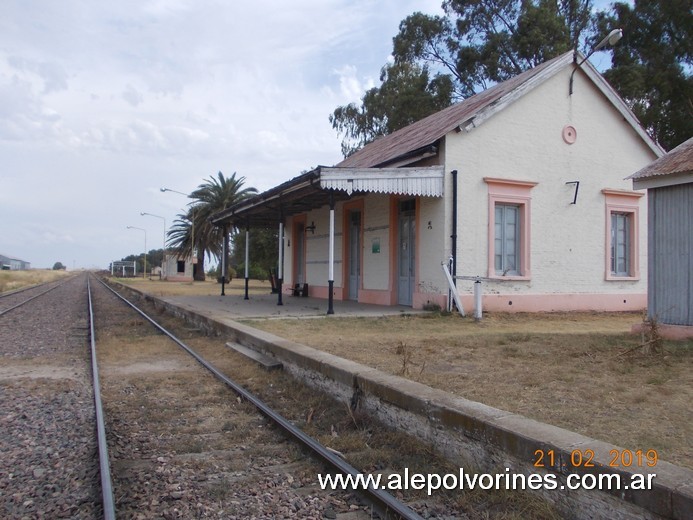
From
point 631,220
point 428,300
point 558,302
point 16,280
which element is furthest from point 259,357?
point 16,280

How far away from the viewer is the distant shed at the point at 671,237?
8.29 meters

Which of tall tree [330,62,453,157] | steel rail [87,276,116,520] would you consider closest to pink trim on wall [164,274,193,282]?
tall tree [330,62,453,157]

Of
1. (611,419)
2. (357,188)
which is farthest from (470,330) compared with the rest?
(611,419)

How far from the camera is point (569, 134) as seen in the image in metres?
14.6

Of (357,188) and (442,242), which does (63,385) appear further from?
(442,242)

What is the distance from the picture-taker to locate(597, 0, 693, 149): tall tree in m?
23.9

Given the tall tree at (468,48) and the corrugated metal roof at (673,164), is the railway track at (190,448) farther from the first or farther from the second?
the tall tree at (468,48)

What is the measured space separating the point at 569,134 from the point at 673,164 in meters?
6.38

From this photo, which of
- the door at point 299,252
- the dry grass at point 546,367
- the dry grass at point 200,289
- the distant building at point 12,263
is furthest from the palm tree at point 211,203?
the distant building at point 12,263

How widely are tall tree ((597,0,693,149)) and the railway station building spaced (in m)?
10.6

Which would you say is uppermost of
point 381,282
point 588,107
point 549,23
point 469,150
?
point 549,23

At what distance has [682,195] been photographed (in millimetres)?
8414

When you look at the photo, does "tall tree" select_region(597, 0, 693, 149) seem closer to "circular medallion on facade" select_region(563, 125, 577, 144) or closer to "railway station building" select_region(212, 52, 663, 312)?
"railway station building" select_region(212, 52, 663, 312)

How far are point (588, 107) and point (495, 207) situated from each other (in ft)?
13.5
